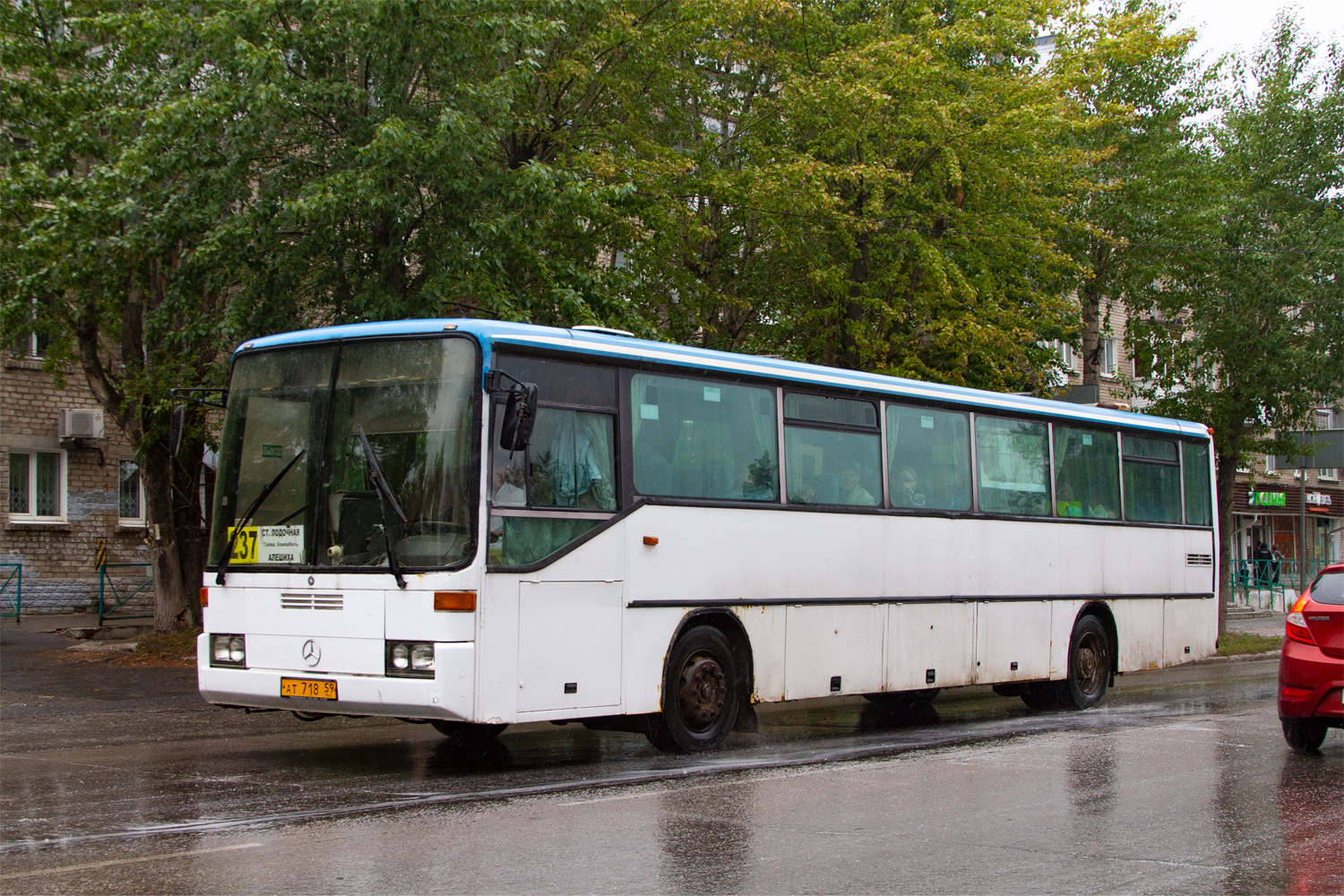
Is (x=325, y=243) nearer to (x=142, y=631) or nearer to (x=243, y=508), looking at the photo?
(x=243, y=508)

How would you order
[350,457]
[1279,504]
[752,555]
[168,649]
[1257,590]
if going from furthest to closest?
[1279,504] → [1257,590] → [168,649] → [752,555] → [350,457]

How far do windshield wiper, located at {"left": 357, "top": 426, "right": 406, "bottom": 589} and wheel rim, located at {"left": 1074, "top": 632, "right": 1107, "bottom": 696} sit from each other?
871 cm

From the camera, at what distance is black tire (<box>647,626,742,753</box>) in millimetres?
10648

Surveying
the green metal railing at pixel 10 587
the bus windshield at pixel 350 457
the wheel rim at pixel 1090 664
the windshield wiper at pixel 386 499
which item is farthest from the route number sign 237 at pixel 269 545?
the green metal railing at pixel 10 587

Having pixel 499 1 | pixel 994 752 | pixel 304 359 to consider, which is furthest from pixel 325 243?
pixel 994 752

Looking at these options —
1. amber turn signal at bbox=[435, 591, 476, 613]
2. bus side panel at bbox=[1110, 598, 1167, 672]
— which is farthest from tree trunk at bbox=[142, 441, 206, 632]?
bus side panel at bbox=[1110, 598, 1167, 672]

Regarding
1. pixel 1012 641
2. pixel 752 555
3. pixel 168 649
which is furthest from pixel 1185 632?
pixel 168 649

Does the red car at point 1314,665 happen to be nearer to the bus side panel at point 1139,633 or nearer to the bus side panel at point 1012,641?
the bus side panel at point 1012,641

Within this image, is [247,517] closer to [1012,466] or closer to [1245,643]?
[1012,466]

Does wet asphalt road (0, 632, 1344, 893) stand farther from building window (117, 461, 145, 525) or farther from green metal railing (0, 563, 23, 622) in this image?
building window (117, 461, 145, 525)

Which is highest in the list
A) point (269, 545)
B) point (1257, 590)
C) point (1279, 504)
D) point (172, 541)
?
point (1279, 504)

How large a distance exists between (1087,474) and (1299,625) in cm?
477

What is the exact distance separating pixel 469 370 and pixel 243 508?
6.87ft

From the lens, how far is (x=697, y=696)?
10.9 meters
